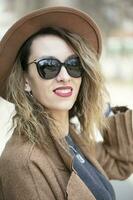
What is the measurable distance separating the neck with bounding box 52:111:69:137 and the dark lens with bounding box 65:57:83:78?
168mm

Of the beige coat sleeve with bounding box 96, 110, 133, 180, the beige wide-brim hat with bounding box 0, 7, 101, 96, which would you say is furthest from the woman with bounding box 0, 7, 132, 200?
the beige coat sleeve with bounding box 96, 110, 133, 180

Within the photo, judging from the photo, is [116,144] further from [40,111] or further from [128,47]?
[128,47]

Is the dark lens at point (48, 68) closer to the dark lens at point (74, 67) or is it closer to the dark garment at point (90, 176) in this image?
the dark lens at point (74, 67)

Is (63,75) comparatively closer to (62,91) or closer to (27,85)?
(62,91)

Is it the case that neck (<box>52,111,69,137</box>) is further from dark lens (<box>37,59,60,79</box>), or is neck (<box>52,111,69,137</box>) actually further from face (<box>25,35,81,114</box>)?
dark lens (<box>37,59,60,79</box>)

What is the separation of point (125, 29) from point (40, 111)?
333 centimetres

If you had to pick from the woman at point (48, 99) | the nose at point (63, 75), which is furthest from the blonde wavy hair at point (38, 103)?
the nose at point (63, 75)

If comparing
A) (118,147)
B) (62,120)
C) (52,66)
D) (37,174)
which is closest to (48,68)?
(52,66)

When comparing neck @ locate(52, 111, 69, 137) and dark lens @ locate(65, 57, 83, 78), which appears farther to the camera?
neck @ locate(52, 111, 69, 137)

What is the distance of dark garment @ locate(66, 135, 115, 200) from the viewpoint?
1851 mm

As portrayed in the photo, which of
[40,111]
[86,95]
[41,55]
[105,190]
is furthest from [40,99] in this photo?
[105,190]

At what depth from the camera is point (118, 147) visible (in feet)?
7.32

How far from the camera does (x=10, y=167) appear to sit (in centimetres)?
166

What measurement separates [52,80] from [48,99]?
0.25ft
